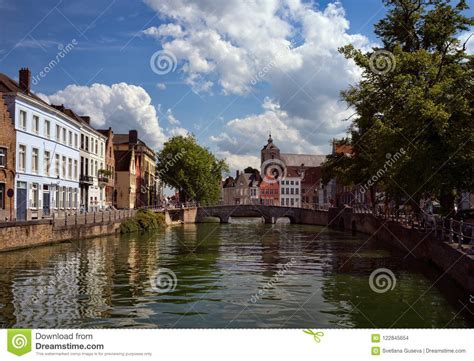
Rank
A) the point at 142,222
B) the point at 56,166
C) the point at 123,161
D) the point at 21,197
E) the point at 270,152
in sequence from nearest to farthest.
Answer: the point at 21,197 → the point at 56,166 → the point at 142,222 → the point at 123,161 → the point at 270,152

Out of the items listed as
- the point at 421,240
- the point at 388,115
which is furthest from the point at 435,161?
the point at 388,115

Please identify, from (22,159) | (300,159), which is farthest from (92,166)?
(300,159)

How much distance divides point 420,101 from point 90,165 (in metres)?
43.9

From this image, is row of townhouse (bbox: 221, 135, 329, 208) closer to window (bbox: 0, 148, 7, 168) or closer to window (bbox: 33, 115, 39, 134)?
window (bbox: 33, 115, 39, 134)

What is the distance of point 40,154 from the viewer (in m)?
43.6

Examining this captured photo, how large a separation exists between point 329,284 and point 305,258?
370 inches

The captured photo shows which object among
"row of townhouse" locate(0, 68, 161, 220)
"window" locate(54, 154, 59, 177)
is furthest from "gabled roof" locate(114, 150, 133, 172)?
"window" locate(54, 154, 59, 177)

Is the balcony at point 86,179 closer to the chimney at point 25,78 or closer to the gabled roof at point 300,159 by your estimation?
the chimney at point 25,78

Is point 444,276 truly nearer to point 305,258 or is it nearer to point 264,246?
point 305,258

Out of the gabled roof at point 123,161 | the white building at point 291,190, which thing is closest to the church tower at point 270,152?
the white building at point 291,190

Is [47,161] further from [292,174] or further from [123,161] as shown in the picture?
[292,174]

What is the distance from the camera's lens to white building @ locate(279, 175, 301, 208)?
5394 inches

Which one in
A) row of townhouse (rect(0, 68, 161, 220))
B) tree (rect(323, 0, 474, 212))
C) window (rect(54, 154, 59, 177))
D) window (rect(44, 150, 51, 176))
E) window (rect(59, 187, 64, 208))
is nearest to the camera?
tree (rect(323, 0, 474, 212))

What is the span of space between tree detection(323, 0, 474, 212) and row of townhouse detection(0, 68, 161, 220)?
70.7 feet
